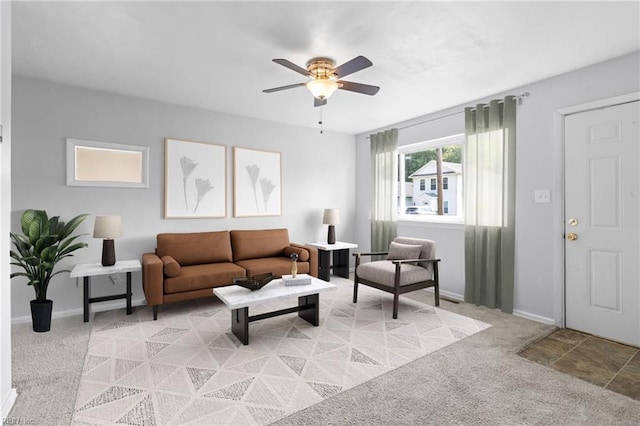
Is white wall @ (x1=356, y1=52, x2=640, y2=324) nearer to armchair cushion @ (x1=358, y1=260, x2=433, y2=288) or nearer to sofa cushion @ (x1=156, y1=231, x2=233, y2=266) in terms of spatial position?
armchair cushion @ (x1=358, y1=260, x2=433, y2=288)

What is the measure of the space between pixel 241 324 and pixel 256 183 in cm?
254

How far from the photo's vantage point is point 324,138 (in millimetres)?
5816

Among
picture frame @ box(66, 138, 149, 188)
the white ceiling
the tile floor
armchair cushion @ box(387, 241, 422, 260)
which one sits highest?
the white ceiling

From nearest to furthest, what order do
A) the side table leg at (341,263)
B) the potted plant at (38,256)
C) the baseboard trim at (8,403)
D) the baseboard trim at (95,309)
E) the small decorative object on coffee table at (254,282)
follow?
the baseboard trim at (8,403) < the small decorative object on coffee table at (254,282) < the potted plant at (38,256) < the baseboard trim at (95,309) < the side table leg at (341,263)

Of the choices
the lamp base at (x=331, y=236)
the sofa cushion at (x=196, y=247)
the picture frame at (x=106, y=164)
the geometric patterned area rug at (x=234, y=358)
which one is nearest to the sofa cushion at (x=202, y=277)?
the sofa cushion at (x=196, y=247)

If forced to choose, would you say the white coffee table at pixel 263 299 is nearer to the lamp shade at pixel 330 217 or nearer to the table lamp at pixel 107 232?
the table lamp at pixel 107 232

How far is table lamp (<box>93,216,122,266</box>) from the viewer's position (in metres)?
3.50

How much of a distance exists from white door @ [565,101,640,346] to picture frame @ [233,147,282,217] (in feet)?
12.2

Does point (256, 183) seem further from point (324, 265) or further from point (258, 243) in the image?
point (324, 265)

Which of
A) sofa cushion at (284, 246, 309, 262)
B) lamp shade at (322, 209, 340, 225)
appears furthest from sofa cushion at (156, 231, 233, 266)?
lamp shade at (322, 209, 340, 225)

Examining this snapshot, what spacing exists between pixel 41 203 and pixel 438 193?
4986 mm

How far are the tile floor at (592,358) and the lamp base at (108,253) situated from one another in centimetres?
412

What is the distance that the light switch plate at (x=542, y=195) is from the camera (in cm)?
342

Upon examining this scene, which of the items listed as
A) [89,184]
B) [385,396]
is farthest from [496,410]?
[89,184]
